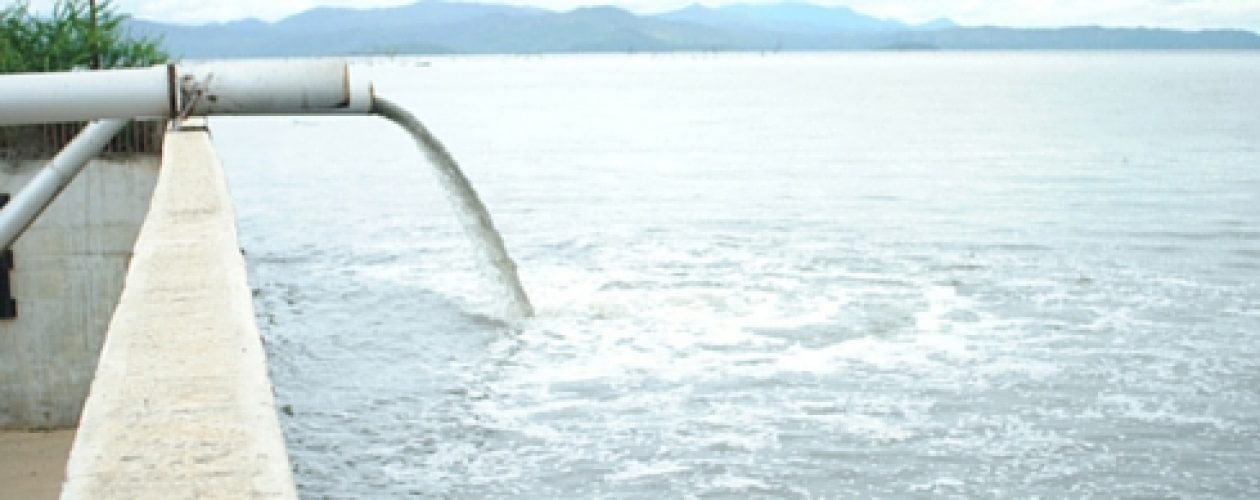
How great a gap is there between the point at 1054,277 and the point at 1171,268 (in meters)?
2.05

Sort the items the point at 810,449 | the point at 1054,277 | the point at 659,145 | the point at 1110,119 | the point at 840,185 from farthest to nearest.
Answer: the point at 1110,119, the point at 659,145, the point at 840,185, the point at 1054,277, the point at 810,449

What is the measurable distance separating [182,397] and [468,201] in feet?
47.4

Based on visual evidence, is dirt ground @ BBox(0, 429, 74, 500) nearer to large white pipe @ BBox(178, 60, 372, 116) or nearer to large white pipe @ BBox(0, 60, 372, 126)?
large white pipe @ BBox(0, 60, 372, 126)

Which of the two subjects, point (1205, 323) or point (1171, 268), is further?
point (1171, 268)

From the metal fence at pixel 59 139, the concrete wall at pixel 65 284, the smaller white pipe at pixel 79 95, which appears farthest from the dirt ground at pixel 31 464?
the smaller white pipe at pixel 79 95

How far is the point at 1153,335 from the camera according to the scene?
14820mm

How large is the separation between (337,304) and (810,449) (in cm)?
768

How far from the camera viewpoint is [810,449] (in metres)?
11.0

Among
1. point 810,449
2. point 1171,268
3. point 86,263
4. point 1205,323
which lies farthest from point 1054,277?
point 86,263

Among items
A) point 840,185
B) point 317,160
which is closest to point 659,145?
point 317,160

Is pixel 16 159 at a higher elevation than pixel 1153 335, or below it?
higher

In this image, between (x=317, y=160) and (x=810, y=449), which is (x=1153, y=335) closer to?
(x=810, y=449)

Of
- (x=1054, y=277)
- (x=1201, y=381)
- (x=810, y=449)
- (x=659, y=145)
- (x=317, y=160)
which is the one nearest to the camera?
(x=810, y=449)

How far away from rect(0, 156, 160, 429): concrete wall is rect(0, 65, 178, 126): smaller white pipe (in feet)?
14.3
